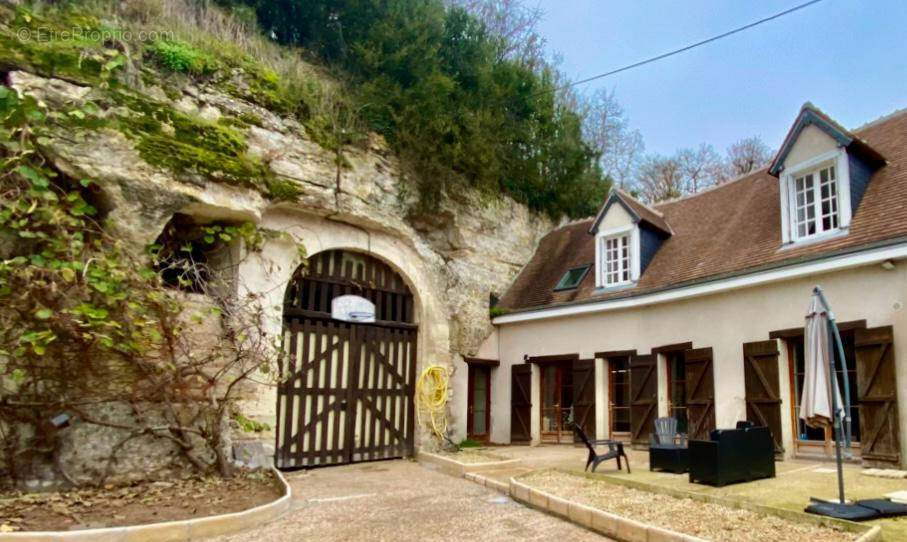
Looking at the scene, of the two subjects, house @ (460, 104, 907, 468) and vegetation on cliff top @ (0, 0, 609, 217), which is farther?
vegetation on cliff top @ (0, 0, 609, 217)

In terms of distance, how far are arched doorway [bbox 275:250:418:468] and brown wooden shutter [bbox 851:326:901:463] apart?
730 cm

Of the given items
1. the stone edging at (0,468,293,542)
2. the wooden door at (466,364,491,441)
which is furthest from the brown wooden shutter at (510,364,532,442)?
the stone edging at (0,468,293,542)

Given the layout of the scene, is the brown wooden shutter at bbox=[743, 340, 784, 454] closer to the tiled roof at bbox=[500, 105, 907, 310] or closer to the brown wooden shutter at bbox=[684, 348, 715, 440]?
the brown wooden shutter at bbox=[684, 348, 715, 440]

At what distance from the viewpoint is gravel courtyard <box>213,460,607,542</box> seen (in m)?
5.40

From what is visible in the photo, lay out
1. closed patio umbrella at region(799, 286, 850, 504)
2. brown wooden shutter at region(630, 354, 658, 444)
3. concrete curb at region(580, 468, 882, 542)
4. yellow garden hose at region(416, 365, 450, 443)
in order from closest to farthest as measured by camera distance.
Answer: concrete curb at region(580, 468, 882, 542), closed patio umbrella at region(799, 286, 850, 504), brown wooden shutter at region(630, 354, 658, 444), yellow garden hose at region(416, 365, 450, 443)

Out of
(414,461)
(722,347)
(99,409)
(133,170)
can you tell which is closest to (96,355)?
(99,409)

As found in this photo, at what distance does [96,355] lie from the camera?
279 inches

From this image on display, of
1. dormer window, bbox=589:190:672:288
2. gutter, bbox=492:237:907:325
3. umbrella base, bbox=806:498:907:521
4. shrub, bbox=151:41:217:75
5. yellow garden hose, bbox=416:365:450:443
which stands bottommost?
umbrella base, bbox=806:498:907:521

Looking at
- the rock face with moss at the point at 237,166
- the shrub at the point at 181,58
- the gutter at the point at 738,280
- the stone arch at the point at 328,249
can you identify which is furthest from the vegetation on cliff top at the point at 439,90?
the gutter at the point at 738,280

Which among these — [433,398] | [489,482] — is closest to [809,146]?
[489,482]

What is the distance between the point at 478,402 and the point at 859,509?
9418 millimetres

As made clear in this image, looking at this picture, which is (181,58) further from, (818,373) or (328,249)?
(818,373)

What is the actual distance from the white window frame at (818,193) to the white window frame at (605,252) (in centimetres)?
288

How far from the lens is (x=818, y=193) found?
9.63 m
